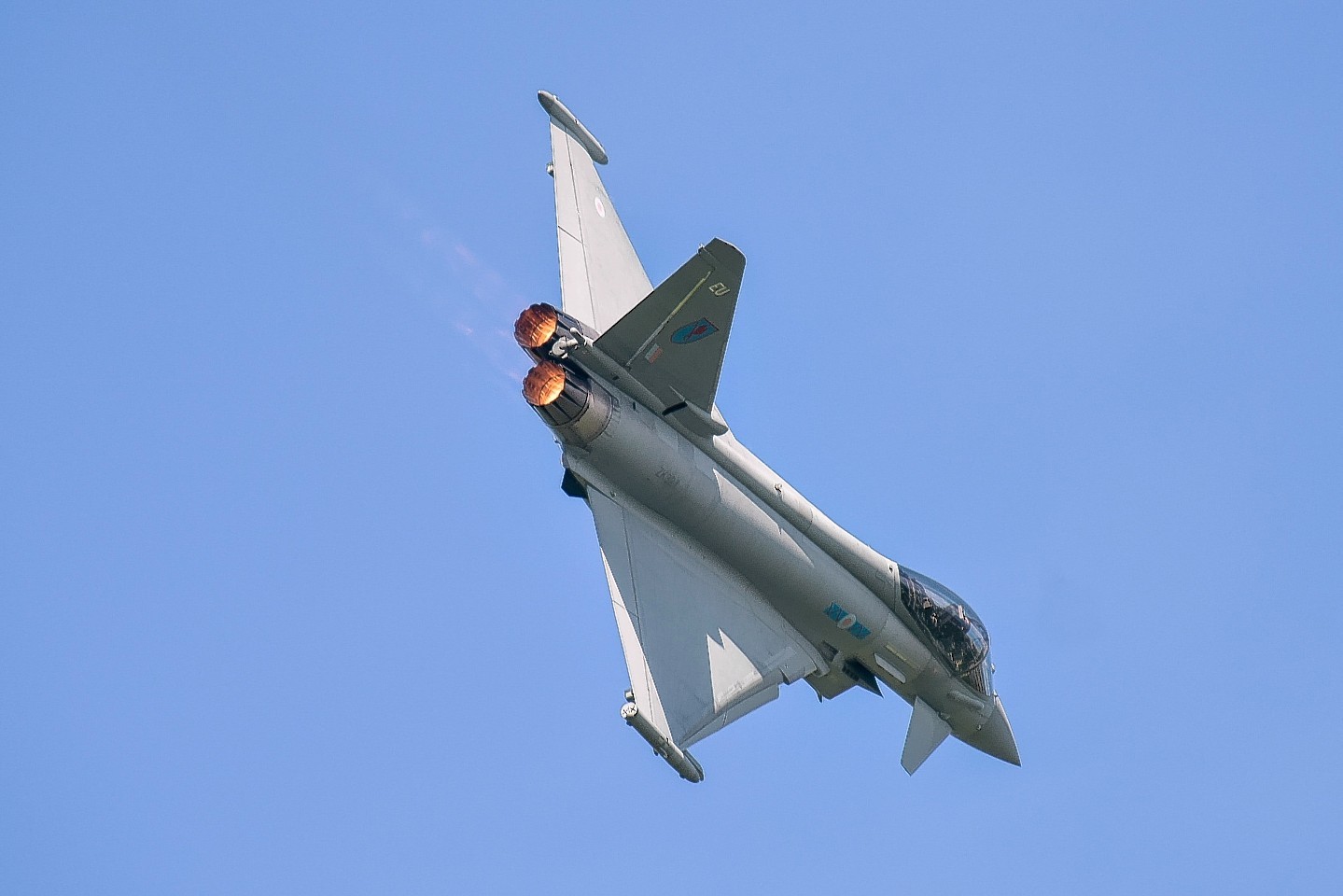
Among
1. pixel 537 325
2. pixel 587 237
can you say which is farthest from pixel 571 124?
pixel 537 325

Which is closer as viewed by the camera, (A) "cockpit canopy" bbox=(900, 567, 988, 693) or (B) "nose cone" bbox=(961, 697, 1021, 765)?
(A) "cockpit canopy" bbox=(900, 567, 988, 693)

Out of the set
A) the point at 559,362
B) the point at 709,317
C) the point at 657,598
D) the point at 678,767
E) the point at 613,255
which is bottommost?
the point at 678,767

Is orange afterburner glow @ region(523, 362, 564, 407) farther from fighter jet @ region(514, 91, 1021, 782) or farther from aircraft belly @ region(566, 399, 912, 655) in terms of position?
aircraft belly @ region(566, 399, 912, 655)

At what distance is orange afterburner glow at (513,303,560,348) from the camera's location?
1862 cm

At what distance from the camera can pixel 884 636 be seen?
21734mm

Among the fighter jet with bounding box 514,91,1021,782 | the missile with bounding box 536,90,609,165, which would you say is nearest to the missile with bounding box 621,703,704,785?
the fighter jet with bounding box 514,91,1021,782

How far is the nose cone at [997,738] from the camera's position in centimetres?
2353

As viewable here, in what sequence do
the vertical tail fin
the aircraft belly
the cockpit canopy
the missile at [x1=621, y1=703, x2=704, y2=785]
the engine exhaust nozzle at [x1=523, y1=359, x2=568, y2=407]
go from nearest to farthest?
the missile at [x1=621, y1=703, x2=704, y2=785] < the engine exhaust nozzle at [x1=523, y1=359, x2=568, y2=407] < the aircraft belly < the vertical tail fin < the cockpit canopy

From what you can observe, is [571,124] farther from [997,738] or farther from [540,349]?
[997,738]

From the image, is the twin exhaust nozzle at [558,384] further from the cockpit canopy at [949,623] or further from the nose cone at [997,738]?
the nose cone at [997,738]

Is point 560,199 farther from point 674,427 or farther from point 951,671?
point 951,671

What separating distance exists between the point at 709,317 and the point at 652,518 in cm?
271

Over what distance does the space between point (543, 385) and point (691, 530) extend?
288 cm

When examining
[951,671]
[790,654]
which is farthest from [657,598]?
[951,671]
